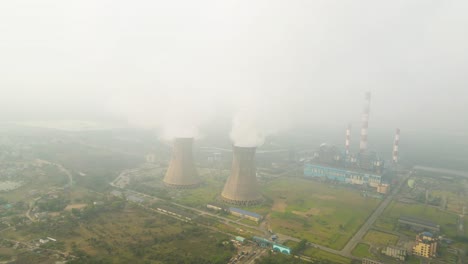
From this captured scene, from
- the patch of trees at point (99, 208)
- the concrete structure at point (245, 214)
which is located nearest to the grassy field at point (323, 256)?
the concrete structure at point (245, 214)

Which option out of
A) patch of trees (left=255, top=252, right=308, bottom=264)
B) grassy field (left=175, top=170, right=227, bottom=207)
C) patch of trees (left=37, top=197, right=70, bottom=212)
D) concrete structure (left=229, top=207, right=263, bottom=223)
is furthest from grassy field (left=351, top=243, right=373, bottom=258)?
patch of trees (left=37, top=197, right=70, bottom=212)

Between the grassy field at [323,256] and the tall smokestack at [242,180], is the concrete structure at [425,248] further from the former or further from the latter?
the tall smokestack at [242,180]

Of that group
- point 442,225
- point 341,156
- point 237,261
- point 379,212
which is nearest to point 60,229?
point 237,261

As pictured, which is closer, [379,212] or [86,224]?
[86,224]

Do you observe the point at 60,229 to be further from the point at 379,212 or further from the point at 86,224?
the point at 379,212

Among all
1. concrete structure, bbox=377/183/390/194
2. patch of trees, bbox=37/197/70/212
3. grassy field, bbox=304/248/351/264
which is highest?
concrete structure, bbox=377/183/390/194

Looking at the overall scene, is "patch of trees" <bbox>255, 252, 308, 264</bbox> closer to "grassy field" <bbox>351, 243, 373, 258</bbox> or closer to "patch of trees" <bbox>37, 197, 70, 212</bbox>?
"grassy field" <bbox>351, 243, 373, 258</bbox>
